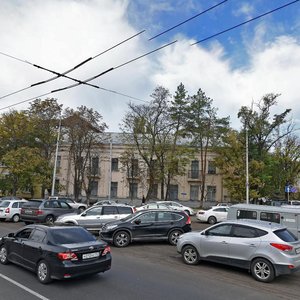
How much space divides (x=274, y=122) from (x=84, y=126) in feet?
78.3

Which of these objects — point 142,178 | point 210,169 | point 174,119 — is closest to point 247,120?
point 174,119

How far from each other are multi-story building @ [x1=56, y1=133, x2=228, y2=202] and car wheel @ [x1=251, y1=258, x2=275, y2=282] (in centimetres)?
3943

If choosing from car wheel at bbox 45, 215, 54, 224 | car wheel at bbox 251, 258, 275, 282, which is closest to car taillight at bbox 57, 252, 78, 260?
car wheel at bbox 251, 258, 275, 282

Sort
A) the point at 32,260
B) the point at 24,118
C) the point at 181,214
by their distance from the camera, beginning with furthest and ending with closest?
the point at 24,118 → the point at 181,214 → the point at 32,260

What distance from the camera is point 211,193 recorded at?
170ft

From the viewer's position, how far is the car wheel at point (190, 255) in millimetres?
11359

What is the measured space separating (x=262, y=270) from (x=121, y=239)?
6.59m

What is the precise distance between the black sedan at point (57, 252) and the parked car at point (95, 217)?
7.43 metres

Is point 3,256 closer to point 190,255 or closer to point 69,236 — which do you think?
point 69,236

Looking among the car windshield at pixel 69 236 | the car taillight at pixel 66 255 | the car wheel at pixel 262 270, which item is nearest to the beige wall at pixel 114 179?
the car wheel at pixel 262 270

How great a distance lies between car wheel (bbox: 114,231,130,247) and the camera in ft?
47.7

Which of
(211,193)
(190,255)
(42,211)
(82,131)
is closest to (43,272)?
(190,255)

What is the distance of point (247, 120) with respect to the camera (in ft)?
138

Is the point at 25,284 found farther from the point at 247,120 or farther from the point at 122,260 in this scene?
the point at 247,120
